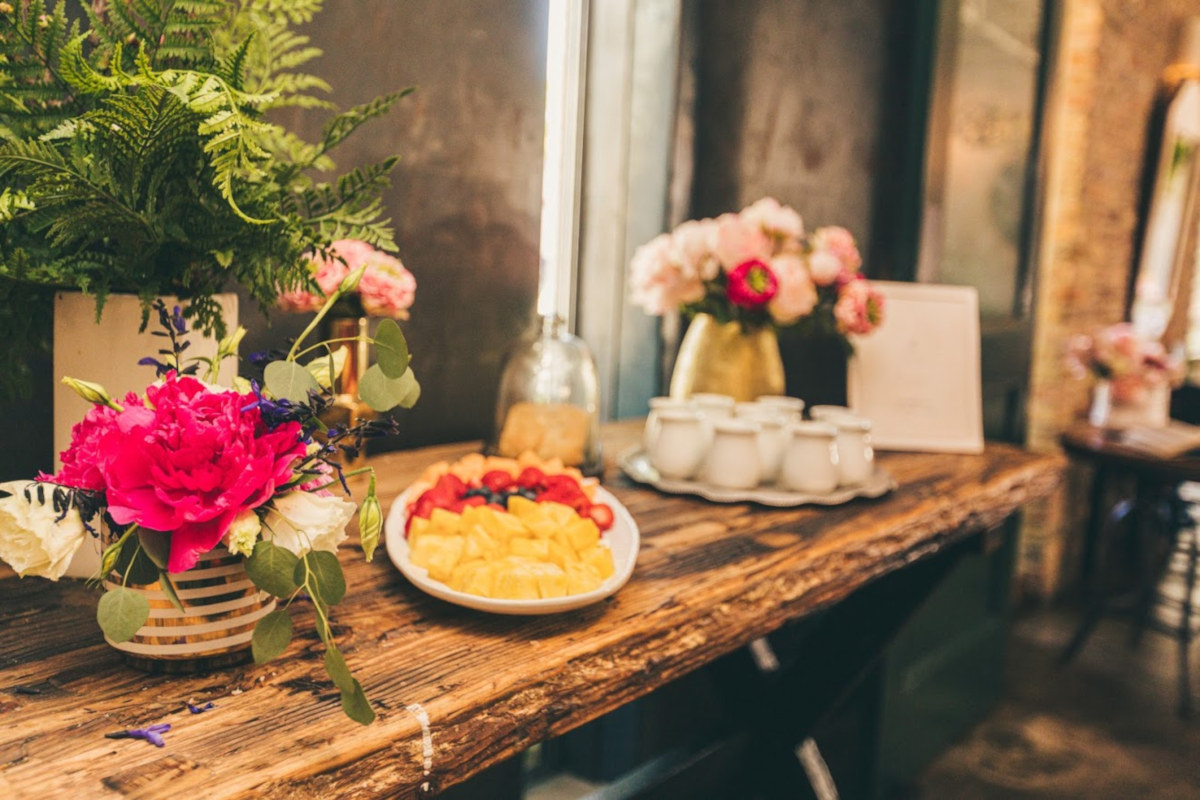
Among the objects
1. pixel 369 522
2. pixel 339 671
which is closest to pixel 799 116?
pixel 369 522

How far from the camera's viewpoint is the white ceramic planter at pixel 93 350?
0.87 m

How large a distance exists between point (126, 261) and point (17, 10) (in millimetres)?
219

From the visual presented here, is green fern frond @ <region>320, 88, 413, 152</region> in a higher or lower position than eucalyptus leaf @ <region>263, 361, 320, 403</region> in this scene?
higher

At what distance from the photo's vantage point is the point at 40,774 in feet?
1.79

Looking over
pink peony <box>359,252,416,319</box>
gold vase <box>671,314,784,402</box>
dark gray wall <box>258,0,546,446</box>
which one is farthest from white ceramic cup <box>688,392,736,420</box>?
pink peony <box>359,252,416,319</box>

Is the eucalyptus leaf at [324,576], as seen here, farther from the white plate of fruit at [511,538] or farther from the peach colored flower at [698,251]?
the peach colored flower at [698,251]

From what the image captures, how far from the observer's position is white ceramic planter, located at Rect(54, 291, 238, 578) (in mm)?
869

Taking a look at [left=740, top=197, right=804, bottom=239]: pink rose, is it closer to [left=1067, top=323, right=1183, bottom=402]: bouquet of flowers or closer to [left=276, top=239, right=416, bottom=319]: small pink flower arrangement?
[left=276, top=239, right=416, bottom=319]: small pink flower arrangement

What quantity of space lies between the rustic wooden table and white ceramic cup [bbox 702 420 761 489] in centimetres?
15

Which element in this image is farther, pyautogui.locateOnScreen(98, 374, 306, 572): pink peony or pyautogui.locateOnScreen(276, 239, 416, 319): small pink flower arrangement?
pyautogui.locateOnScreen(276, 239, 416, 319): small pink flower arrangement

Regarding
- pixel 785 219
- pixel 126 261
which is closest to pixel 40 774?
pixel 126 261

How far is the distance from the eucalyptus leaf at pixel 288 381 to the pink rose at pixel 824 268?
3.87 ft

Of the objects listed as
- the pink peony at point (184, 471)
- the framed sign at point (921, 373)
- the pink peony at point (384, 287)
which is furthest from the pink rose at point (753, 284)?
the pink peony at point (184, 471)

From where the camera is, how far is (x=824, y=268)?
5.40 ft
